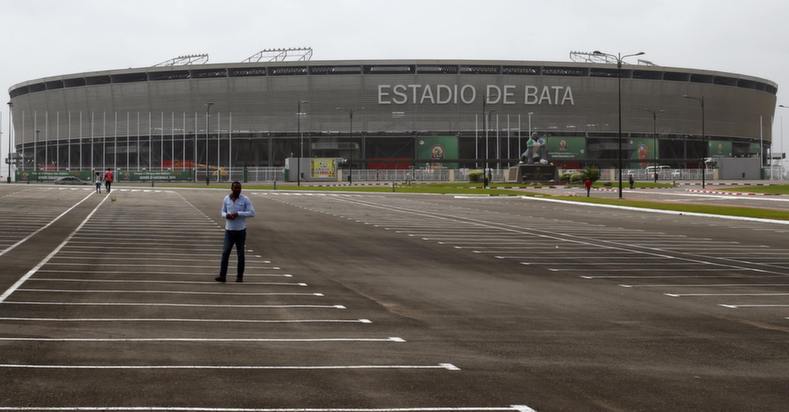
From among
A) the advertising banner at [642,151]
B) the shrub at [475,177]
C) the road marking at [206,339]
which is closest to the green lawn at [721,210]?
the road marking at [206,339]

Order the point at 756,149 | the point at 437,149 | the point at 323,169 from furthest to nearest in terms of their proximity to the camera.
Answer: the point at 756,149, the point at 437,149, the point at 323,169

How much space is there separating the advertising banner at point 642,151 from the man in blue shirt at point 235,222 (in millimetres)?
147924

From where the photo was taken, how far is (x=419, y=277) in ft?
67.2

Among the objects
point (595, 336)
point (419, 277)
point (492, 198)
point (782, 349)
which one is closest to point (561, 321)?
point (595, 336)

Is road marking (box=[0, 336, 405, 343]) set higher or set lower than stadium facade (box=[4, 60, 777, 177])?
lower

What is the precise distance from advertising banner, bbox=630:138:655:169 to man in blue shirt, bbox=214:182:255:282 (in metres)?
148

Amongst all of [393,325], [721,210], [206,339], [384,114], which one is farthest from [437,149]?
[206,339]

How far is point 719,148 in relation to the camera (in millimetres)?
174000

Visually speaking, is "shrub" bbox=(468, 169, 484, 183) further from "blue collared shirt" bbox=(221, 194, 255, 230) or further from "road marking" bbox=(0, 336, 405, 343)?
"road marking" bbox=(0, 336, 405, 343)

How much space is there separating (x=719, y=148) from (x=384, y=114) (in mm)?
61461

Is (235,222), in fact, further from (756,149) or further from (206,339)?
(756,149)

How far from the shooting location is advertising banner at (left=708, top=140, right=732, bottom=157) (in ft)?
565

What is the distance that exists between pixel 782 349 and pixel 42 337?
867cm

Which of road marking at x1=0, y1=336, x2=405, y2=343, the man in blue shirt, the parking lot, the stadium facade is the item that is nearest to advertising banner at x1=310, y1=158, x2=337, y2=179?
the stadium facade
